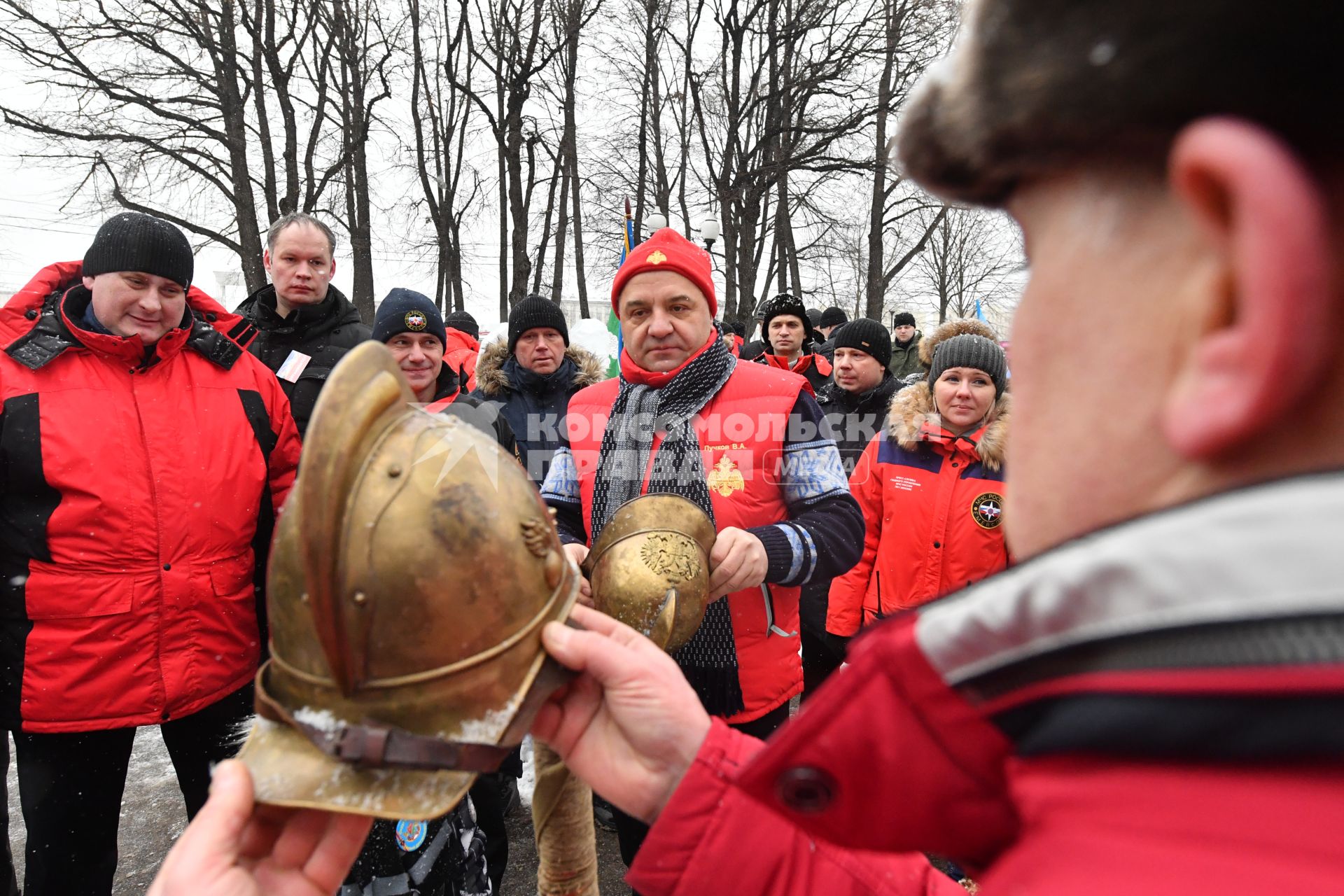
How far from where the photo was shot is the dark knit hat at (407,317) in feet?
13.8

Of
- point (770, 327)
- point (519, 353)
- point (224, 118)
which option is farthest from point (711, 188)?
point (519, 353)

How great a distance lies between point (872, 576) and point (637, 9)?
22078 millimetres

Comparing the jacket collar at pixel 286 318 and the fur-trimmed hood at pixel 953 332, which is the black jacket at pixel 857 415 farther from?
the jacket collar at pixel 286 318

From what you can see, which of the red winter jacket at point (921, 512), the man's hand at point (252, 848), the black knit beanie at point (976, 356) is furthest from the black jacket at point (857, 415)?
the man's hand at point (252, 848)

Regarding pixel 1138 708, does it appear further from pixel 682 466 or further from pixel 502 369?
pixel 502 369

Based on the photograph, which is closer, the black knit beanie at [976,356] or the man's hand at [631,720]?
the man's hand at [631,720]

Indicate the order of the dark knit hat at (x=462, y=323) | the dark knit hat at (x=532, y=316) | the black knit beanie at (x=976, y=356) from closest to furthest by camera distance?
the black knit beanie at (x=976, y=356) → the dark knit hat at (x=532, y=316) → the dark knit hat at (x=462, y=323)

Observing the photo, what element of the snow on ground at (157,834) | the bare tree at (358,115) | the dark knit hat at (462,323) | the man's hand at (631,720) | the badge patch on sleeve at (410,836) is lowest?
the snow on ground at (157,834)

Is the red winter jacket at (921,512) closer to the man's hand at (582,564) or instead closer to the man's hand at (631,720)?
the man's hand at (582,564)

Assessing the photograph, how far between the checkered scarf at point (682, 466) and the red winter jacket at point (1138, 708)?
5.96 feet

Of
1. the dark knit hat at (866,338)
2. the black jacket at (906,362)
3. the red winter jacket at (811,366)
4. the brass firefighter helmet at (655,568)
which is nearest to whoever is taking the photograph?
the brass firefighter helmet at (655,568)

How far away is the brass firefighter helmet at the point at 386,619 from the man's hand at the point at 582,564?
2.72ft

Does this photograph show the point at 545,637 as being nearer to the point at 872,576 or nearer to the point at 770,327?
the point at 872,576

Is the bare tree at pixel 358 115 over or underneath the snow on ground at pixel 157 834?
over
